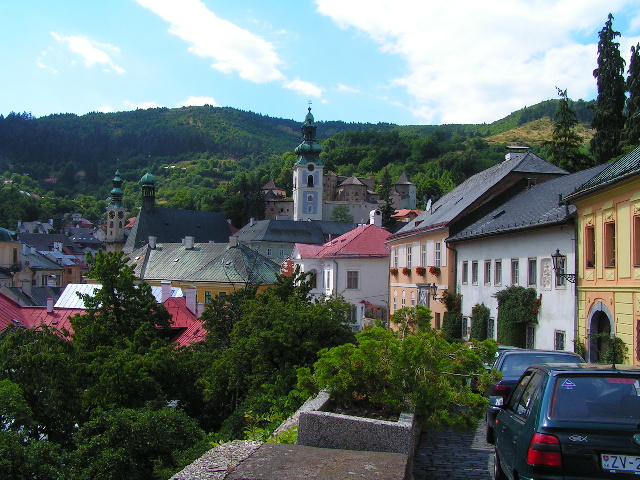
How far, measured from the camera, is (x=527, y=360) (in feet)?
43.6

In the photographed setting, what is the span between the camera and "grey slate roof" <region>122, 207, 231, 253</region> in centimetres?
10938

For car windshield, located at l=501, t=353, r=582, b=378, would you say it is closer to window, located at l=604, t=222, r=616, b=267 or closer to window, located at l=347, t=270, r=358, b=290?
window, located at l=604, t=222, r=616, b=267

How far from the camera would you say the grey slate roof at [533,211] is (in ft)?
73.2

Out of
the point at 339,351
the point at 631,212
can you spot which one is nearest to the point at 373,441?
the point at 339,351

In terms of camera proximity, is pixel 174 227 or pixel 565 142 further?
pixel 174 227

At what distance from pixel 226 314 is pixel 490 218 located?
1209 centimetres

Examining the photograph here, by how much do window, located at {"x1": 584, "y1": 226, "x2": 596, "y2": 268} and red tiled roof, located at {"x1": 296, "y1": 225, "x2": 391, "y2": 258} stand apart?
26.2 meters

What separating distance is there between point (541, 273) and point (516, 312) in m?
1.77

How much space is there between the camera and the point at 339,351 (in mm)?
8789

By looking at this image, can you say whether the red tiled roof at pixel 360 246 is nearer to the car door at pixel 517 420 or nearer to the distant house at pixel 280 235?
the car door at pixel 517 420

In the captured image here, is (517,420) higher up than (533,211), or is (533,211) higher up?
(533,211)

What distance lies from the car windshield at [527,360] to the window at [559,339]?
7722 mm

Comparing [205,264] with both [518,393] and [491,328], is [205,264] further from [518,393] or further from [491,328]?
[518,393]

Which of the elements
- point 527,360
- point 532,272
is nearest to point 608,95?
point 532,272
